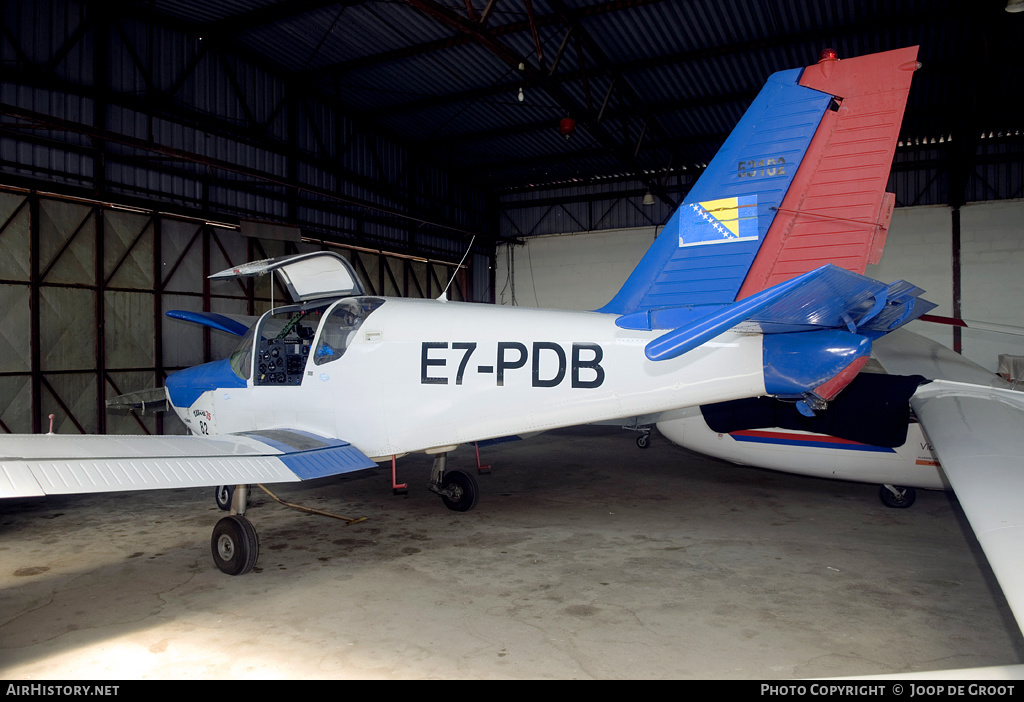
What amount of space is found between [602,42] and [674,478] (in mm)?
7827

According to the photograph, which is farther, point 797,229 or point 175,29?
point 175,29

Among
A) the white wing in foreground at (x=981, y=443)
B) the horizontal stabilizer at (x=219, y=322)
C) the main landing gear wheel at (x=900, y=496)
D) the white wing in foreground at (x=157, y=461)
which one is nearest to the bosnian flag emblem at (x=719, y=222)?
the white wing in foreground at (x=981, y=443)

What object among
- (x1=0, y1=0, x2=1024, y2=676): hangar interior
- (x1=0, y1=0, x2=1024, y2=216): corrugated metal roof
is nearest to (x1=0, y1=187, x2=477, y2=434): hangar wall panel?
(x1=0, y1=0, x2=1024, y2=676): hangar interior

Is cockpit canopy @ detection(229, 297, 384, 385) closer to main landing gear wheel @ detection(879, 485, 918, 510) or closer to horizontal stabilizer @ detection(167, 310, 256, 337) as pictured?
horizontal stabilizer @ detection(167, 310, 256, 337)

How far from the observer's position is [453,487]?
6766 mm

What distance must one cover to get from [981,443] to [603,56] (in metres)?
9.64

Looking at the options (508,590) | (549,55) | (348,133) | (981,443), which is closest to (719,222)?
(981,443)

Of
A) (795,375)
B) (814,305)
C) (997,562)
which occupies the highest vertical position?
(814,305)

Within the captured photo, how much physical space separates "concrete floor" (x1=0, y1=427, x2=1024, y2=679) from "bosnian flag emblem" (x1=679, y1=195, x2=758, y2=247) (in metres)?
2.59

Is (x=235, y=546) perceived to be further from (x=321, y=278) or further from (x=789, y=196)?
(x=789, y=196)

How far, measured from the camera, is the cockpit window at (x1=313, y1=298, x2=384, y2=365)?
563cm

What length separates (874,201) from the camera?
4086mm

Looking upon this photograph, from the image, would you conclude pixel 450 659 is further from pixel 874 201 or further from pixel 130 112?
pixel 130 112

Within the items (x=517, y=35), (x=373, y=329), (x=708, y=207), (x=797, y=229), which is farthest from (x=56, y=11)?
(x=797, y=229)
